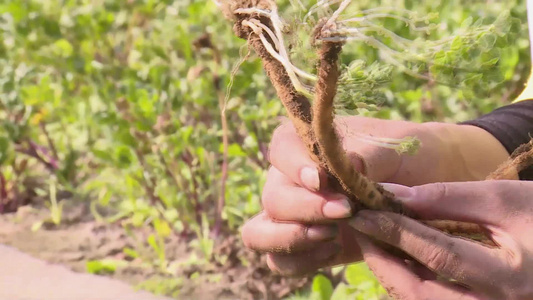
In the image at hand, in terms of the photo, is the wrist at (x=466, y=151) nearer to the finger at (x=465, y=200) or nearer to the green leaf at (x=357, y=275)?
the finger at (x=465, y=200)

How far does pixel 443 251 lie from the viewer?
2.79 ft

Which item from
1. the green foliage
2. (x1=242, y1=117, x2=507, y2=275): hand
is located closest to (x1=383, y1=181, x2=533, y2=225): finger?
(x1=242, y1=117, x2=507, y2=275): hand

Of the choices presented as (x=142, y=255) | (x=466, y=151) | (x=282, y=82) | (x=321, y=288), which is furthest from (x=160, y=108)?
(x=282, y=82)

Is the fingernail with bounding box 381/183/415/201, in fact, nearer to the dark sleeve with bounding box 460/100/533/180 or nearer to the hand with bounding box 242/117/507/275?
the hand with bounding box 242/117/507/275

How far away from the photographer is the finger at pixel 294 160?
917mm

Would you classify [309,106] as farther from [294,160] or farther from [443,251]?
[443,251]

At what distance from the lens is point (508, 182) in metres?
0.89

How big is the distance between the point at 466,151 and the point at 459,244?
357 millimetres

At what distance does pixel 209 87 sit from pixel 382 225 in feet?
4.16

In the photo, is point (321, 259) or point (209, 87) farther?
point (209, 87)

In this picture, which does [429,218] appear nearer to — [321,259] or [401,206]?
[401,206]

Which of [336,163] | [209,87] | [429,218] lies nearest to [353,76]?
[336,163]

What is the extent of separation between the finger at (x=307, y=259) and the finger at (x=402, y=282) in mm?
92

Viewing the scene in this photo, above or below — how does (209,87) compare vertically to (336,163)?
above
